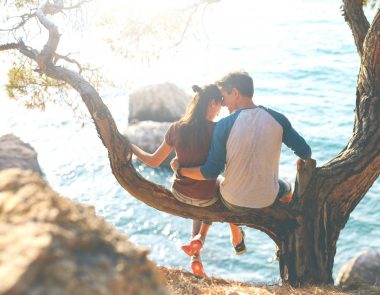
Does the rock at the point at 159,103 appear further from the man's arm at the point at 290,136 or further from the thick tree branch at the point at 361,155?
the man's arm at the point at 290,136

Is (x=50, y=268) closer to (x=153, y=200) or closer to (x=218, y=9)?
(x=153, y=200)

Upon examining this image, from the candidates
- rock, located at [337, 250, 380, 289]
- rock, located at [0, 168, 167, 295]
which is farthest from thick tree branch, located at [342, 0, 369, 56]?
rock, located at [337, 250, 380, 289]

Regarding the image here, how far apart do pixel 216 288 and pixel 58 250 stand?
10.9 feet

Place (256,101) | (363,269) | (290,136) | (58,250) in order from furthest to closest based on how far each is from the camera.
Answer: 1. (256,101)
2. (363,269)
3. (290,136)
4. (58,250)

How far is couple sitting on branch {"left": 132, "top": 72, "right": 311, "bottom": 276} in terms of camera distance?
4410 millimetres

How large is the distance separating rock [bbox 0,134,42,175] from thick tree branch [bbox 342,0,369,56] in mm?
11562

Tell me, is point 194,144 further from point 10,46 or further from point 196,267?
point 10,46

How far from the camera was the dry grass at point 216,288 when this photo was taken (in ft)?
15.3

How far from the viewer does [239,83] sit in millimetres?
4406

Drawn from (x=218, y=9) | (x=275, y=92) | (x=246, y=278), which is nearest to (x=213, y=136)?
(x=246, y=278)

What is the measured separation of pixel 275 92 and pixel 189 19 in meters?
19.4

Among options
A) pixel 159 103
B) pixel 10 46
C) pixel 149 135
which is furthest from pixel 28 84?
pixel 159 103

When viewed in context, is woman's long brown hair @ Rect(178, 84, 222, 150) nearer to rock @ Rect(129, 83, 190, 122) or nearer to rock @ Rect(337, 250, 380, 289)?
rock @ Rect(337, 250, 380, 289)

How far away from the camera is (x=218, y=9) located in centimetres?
3853
